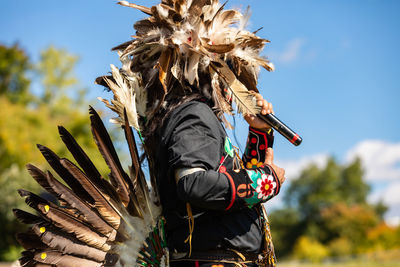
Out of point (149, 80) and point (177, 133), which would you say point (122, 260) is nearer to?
point (177, 133)

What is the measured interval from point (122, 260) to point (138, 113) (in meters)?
0.78

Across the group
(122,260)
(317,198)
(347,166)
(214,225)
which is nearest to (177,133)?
(214,225)

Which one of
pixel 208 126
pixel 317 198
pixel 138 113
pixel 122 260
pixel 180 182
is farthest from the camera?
pixel 317 198

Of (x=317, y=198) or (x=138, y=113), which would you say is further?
(x=317, y=198)

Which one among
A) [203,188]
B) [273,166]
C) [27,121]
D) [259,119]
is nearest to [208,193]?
[203,188]

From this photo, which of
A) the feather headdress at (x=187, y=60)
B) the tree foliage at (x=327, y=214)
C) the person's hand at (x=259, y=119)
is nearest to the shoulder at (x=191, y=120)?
the feather headdress at (x=187, y=60)

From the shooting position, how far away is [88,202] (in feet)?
7.03

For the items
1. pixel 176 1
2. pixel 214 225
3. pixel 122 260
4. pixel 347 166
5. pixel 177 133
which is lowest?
pixel 122 260

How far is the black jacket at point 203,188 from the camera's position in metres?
1.88

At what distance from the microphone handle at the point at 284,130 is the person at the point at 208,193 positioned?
201mm

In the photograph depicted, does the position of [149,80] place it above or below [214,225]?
above

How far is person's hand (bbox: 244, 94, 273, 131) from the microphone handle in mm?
40

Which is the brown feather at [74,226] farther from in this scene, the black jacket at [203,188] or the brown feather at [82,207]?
the black jacket at [203,188]

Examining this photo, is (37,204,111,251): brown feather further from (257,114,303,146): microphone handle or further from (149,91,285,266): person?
(257,114,303,146): microphone handle
